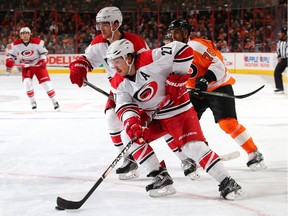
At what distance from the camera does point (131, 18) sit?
16.7 m

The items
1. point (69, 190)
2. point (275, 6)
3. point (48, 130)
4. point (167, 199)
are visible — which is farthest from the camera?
point (275, 6)

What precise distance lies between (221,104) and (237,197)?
34.9 inches

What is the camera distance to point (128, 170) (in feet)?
12.1

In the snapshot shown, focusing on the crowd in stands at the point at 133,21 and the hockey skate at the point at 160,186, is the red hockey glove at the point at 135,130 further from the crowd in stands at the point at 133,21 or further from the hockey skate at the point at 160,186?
the crowd in stands at the point at 133,21

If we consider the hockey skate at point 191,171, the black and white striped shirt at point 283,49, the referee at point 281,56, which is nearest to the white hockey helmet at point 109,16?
the hockey skate at point 191,171

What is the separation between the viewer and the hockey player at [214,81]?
3602 millimetres

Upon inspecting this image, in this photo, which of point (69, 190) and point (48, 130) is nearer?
point (69, 190)

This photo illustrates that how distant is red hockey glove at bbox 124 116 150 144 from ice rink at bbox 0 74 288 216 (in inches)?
13.5

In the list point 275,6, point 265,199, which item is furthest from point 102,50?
point 275,6

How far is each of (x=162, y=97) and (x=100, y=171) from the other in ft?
2.95

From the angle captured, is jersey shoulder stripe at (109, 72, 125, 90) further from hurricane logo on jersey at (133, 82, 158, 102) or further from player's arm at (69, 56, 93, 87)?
player's arm at (69, 56, 93, 87)

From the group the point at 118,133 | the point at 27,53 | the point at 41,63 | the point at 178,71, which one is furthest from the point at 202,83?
the point at 27,53

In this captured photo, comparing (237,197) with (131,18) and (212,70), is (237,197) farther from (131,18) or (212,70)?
(131,18)

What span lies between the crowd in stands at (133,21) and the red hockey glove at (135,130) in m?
12.5
